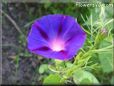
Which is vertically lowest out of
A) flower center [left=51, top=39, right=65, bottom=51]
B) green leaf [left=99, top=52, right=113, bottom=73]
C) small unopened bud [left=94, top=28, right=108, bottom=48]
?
green leaf [left=99, top=52, right=113, bottom=73]

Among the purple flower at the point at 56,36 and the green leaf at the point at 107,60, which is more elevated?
the purple flower at the point at 56,36

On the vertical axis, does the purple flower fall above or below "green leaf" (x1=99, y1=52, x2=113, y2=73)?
above

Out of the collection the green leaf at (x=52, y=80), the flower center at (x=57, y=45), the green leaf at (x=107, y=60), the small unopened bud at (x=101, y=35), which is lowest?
the green leaf at (x=52, y=80)

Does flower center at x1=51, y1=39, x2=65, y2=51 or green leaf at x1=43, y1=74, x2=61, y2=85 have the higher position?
flower center at x1=51, y1=39, x2=65, y2=51

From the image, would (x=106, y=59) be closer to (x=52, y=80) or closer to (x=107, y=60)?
(x=107, y=60)

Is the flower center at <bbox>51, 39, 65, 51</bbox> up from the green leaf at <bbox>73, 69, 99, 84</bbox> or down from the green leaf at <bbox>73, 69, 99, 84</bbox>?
up

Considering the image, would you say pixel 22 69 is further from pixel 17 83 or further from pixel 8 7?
pixel 8 7

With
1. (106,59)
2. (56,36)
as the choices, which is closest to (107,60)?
(106,59)

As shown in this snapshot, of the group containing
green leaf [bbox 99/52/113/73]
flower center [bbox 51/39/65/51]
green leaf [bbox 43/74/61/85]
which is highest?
flower center [bbox 51/39/65/51]
